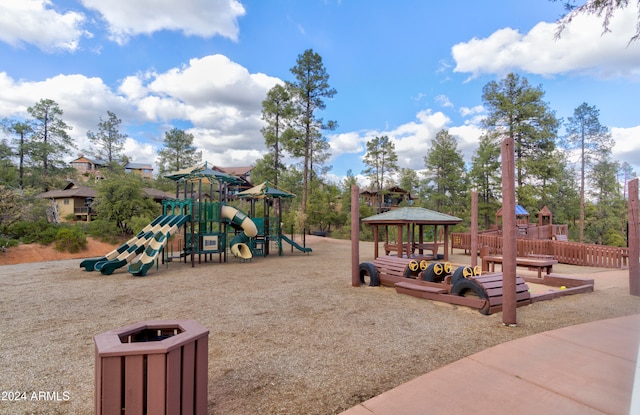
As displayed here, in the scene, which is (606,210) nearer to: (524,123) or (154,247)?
(524,123)

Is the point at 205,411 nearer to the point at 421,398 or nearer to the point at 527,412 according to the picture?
the point at 421,398

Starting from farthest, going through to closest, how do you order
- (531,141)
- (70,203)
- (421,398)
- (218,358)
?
(70,203), (531,141), (218,358), (421,398)

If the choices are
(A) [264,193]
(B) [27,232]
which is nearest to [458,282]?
(A) [264,193]

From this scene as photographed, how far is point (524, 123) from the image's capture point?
2672 cm

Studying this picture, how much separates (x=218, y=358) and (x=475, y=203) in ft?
31.2

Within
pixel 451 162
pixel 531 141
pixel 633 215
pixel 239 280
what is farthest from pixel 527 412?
pixel 451 162

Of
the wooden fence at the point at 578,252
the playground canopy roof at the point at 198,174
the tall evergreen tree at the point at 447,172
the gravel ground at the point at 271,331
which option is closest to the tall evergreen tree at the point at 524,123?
the tall evergreen tree at the point at 447,172

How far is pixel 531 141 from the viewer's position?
88.2 ft

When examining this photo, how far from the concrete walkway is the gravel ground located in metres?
0.30

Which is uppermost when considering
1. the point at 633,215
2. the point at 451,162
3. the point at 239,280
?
the point at 451,162

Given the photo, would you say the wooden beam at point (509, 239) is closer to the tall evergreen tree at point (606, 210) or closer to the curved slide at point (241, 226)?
the curved slide at point (241, 226)

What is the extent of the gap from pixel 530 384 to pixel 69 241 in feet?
71.8

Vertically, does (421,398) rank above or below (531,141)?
below

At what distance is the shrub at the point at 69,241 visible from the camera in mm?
17781
